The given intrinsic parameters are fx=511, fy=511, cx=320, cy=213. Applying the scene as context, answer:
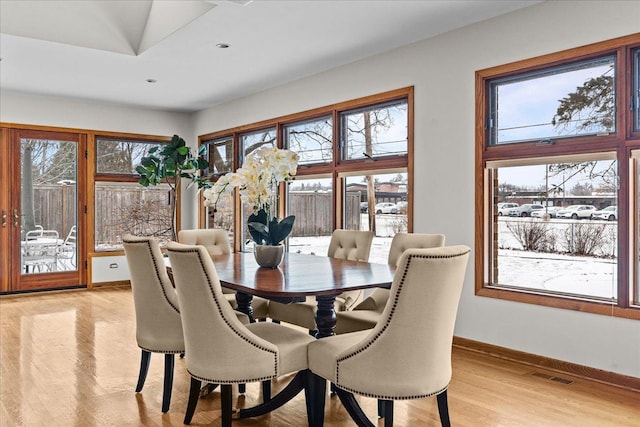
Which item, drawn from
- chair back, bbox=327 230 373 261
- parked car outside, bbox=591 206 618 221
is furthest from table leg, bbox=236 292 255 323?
parked car outside, bbox=591 206 618 221

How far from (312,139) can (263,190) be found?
2928mm

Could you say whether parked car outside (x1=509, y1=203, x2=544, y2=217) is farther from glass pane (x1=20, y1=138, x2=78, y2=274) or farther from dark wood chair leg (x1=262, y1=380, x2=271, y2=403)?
glass pane (x1=20, y1=138, x2=78, y2=274)

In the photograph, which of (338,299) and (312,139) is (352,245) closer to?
(338,299)

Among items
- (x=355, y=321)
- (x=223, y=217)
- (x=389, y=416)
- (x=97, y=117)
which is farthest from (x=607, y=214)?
(x=97, y=117)

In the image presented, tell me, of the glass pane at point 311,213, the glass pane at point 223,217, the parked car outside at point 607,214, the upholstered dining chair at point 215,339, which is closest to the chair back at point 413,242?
the parked car outside at point 607,214

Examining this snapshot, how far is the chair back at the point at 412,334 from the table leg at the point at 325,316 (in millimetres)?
415

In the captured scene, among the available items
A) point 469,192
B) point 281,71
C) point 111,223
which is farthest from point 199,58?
point 111,223

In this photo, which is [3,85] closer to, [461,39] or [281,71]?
[281,71]

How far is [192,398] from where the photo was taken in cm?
262

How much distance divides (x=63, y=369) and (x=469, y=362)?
2.94 metres

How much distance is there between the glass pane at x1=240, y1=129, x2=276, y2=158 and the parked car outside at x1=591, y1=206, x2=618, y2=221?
391cm

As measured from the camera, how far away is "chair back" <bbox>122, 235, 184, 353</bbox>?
2.84 metres

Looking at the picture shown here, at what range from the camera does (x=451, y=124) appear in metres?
4.28

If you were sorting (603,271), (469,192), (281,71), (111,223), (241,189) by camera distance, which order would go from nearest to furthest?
(241,189)
(603,271)
(469,192)
(281,71)
(111,223)
